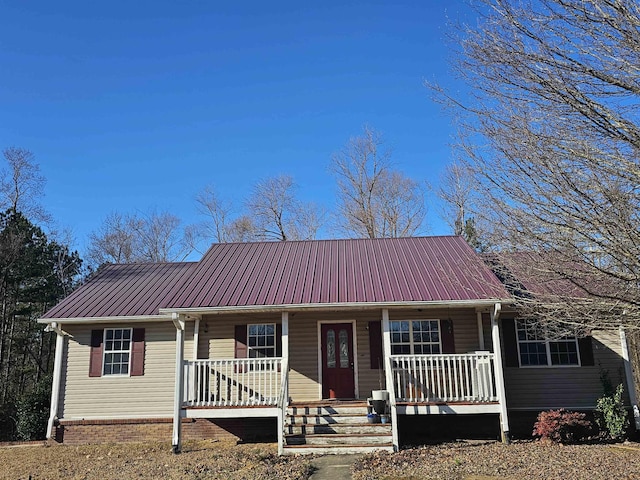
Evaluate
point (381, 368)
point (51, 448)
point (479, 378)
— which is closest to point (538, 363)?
point (479, 378)


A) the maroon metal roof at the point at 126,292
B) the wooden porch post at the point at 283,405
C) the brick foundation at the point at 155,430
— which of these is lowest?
the brick foundation at the point at 155,430

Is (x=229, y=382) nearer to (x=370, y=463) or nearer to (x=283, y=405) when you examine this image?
(x=283, y=405)

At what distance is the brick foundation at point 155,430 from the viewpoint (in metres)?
13.0

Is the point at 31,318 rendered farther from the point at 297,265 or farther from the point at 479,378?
the point at 479,378

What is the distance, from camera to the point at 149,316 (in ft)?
43.9

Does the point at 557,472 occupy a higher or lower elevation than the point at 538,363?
lower

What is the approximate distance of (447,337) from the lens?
509 inches

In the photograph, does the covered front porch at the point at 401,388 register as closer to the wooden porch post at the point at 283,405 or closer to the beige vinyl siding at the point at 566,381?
the wooden porch post at the point at 283,405

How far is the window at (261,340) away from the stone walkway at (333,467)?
3748mm

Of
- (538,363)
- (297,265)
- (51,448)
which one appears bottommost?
(51,448)

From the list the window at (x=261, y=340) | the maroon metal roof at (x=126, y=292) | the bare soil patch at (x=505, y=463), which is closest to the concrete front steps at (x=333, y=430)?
the bare soil patch at (x=505, y=463)

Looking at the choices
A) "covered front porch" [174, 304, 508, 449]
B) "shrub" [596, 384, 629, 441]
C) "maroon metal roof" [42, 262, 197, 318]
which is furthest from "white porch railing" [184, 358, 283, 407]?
"shrub" [596, 384, 629, 441]

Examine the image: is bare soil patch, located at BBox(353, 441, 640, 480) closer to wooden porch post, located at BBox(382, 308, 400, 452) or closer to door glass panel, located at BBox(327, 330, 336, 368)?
wooden porch post, located at BBox(382, 308, 400, 452)

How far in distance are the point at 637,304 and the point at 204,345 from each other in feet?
34.3
